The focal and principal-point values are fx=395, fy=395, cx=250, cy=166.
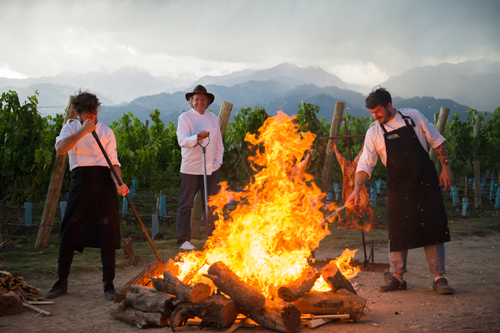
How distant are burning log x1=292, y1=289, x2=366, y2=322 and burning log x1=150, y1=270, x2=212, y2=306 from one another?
80 centimetres

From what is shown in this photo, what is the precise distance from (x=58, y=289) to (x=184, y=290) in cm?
179

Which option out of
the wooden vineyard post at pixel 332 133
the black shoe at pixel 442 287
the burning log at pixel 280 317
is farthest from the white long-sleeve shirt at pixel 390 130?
the wooden vineyard post at pixel 332 133

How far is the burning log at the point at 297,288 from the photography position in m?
3.20

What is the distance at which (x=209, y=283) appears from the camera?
3498 millimetres

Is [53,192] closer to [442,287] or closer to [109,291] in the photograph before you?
[109,291]

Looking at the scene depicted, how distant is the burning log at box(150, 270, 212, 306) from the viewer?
315 centimetres

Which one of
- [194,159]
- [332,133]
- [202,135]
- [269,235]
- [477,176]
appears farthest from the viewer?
[477,176]

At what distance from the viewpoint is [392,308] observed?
364cm

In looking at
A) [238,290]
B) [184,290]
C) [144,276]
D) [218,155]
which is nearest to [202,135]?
[218,155]

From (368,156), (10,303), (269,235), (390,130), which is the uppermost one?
(390,130)

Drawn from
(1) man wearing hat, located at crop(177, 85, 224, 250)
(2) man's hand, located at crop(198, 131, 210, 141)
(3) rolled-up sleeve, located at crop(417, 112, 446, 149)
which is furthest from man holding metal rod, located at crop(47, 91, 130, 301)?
(3) rolled-up sleeve, located at crop(417, 112, 446, 149)

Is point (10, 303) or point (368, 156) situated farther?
point (368, 156)

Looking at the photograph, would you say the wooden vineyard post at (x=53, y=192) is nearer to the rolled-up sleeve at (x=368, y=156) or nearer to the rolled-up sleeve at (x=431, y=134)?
the rolled-up sleeve at (x=368, y=156)

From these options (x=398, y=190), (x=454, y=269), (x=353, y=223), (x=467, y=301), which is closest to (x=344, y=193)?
(x=353, y=223)
